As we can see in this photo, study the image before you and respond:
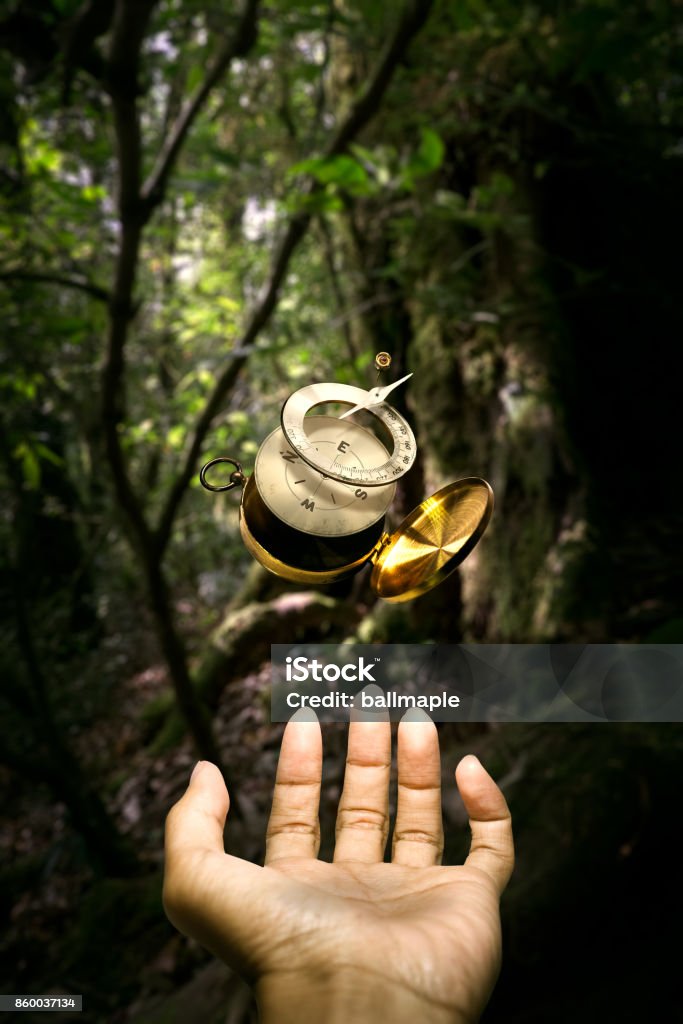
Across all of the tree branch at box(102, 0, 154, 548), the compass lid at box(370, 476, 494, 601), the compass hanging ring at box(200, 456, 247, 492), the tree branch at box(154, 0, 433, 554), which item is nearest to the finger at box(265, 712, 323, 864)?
the compass lid at box(370, 476, 494, 601)

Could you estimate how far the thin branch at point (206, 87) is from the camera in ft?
5.68

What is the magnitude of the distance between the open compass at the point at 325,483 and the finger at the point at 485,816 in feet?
2.35

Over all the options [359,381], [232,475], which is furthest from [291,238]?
[232,475]

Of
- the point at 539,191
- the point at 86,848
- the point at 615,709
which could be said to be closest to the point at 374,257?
the point at 539,191

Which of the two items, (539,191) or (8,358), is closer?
(8,358)

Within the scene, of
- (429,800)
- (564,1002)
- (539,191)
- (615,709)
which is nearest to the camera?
(429,800)

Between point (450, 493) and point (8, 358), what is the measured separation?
2.67 meters

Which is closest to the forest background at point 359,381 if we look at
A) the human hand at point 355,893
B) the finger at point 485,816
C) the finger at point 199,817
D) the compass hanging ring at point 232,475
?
the finger at point 485,816

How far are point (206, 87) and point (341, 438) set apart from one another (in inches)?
67.6

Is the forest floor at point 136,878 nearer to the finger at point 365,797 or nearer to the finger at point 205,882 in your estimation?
the finger at point 365,797

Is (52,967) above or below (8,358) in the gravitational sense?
below

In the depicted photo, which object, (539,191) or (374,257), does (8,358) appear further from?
(539,191)

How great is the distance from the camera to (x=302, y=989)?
3.43 feet

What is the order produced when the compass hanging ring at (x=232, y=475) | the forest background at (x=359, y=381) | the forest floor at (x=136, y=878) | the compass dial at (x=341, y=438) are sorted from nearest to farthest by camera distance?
1. the compass dial at (x=341, y=438)
2. the compass hanging ring at (x=232, y=475)
3. the forest background at (x=359, y=381)
4. the forest floor at (x=136, y=878)
